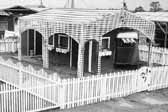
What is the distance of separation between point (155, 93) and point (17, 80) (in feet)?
20.0

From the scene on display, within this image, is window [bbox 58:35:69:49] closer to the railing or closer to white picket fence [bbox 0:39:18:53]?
the railing

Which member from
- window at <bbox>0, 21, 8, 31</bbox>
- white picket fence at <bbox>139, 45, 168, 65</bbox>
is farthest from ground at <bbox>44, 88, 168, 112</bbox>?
window at <bbox>0, 21, 8, 31</bbox>

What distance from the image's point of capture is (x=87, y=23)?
12406 millimetres

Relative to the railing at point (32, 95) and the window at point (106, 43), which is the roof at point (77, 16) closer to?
the window at point (106, 43)

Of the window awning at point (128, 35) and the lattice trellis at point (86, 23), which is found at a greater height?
Result: the lattice trellis at point (86, 23)

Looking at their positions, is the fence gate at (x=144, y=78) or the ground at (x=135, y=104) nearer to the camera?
the ground at (x=135, y=104)

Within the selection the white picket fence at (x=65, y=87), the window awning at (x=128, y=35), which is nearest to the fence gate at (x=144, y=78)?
the white picket fence at (x=65, y=87)

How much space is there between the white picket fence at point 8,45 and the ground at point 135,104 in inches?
494

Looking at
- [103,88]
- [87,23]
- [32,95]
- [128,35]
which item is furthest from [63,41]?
[32,95]

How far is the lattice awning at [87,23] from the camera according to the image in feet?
41.0

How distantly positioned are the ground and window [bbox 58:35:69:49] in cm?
603

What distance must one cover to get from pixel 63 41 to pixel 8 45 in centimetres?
672

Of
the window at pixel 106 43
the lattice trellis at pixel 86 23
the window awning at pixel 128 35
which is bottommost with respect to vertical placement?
the window at pixel 106 43

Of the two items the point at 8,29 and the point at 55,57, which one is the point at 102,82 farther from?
the point at 8,29
